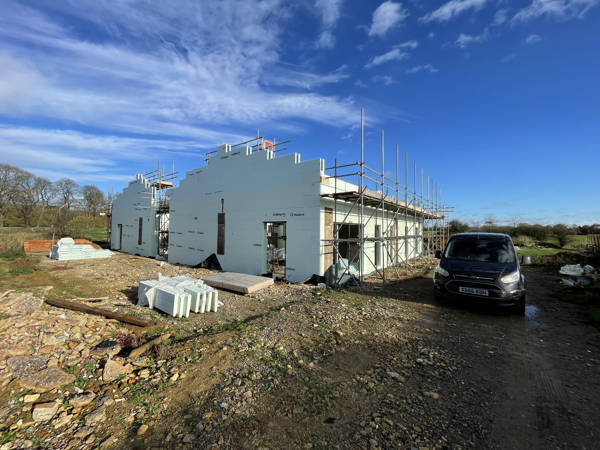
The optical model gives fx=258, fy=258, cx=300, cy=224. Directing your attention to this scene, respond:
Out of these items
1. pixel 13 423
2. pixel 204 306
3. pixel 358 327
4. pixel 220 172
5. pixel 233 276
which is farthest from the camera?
pixel 220 172

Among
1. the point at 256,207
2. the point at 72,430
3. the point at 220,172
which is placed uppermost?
the point at 220,172

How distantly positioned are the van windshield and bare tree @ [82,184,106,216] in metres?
47.8

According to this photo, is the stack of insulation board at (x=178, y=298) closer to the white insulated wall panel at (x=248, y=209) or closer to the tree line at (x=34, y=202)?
the white insulated wall panel at (x=248, y=209)

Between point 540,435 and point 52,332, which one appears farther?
point 52,332

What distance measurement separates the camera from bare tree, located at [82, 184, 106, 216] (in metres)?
38.8

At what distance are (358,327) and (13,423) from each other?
203 inches

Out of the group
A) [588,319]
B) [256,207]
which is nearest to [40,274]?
[256,207]

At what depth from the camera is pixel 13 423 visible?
2750 mm

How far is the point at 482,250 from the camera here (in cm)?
726

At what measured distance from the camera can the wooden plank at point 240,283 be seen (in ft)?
29.0

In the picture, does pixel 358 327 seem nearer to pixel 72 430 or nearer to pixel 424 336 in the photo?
pixel 424 336

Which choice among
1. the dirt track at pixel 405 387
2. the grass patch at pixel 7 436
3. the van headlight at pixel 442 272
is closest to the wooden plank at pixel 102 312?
→ the dirt track at pixel 405 387

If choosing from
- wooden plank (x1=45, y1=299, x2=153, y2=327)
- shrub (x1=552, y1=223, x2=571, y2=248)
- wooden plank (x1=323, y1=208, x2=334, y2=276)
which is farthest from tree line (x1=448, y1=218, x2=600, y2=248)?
wooden plank (x1=45, y1=299, x2=153, y2=327)

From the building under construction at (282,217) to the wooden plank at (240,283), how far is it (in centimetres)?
173
